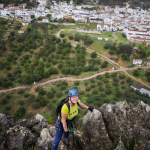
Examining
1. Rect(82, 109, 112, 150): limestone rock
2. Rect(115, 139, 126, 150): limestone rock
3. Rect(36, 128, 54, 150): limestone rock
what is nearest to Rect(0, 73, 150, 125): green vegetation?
Rect(36, 128, 54, 150): limestone rock

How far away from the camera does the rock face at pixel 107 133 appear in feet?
22.7

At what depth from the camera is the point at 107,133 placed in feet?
24.1

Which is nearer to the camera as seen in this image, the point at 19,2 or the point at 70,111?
the point at 70,111

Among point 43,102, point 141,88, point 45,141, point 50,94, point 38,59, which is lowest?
point 43,102

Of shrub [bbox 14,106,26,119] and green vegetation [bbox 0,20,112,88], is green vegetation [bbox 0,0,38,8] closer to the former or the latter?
green vegetation [bbox 0,20,112,88]

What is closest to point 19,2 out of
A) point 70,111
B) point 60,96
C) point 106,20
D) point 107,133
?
point 106,20

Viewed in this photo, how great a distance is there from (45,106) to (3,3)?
6121 cm

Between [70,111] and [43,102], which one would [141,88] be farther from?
[70,111]

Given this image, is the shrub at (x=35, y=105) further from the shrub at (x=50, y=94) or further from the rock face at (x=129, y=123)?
the rock face at (x=129, y=123)

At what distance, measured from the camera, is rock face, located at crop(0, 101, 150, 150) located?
22.7ft

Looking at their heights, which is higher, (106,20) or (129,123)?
(106,20)

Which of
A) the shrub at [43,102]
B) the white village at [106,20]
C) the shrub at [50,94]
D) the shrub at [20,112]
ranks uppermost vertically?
the white village at [106,20]

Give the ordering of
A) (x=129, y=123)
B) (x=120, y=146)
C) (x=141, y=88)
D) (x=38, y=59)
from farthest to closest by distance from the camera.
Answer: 1. (x=38, y=59)
2. (x=141, y=88)
3. (x=129, y=123)
4. (x=120, y=146)

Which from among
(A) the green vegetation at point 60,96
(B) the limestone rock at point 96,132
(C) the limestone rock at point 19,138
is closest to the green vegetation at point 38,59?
(A) the green vegetation at point 60,96
